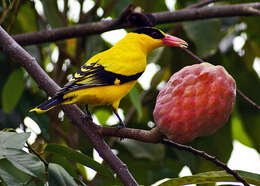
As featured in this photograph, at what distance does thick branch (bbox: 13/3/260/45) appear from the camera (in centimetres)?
254

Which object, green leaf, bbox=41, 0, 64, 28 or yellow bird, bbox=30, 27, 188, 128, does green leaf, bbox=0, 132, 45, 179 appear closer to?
yellow bird, bbox=30, 27, 188, 128

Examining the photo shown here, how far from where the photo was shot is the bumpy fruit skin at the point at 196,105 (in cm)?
151

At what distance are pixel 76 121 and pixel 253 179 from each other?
61 centimetres

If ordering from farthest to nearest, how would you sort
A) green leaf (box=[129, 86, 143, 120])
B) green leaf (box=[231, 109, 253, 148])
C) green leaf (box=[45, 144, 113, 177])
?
green leaf (box=[231, 109, 253, 148]) < green leaf (box=[129, 86, 143, 120]) < green leaf (box=[45, 144, 113, 177])

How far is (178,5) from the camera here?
3475mm

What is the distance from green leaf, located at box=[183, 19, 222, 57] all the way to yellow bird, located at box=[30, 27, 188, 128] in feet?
0.82

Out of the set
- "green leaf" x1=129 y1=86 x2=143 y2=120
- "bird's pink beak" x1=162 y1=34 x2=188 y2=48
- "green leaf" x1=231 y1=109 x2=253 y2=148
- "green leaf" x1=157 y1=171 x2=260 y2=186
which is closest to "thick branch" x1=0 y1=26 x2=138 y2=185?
"green leaf" x1=157 y1=171 x2=260 y2=186

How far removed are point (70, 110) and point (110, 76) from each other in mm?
545

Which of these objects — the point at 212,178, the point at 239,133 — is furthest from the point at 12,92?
the point at 239,133

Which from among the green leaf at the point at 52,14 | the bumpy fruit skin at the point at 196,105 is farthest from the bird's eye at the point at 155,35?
the bumpy fruit skin at the point at 196,105

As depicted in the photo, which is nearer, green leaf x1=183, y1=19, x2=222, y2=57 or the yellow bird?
the yellow bird

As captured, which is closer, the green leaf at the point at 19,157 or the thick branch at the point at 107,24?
the green leaf at the point at 19,157

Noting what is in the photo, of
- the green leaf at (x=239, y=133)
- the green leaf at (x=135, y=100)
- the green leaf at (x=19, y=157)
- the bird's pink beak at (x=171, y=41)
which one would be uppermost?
the bird's pink beak at (x=171, y=41)

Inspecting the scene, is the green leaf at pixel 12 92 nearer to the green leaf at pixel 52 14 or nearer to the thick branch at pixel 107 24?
the thick branch at pixel 107 24
